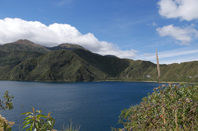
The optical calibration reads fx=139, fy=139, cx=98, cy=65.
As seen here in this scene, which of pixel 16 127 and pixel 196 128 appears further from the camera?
pixel 16 127

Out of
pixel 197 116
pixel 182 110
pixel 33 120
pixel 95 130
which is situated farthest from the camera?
pixel 95 130

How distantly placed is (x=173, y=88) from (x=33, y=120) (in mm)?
8111

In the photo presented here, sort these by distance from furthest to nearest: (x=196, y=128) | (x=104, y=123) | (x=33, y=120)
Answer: (x=104, y=123), (x=196, y=128), (x=33, y=120)

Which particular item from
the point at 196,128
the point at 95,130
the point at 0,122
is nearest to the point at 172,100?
the point at 196,128

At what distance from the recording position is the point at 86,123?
161ft

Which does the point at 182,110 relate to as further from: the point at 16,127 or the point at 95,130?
the point at 16,127

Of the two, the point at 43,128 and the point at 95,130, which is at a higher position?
the point at 43,128

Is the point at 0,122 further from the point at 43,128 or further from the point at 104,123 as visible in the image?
the point at 104,123

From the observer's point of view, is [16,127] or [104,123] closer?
[16,127]

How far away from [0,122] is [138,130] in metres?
5.21

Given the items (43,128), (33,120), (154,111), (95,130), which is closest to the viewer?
(33,120)

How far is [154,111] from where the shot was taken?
740cm

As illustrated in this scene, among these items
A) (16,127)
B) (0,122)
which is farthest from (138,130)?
(16,127)

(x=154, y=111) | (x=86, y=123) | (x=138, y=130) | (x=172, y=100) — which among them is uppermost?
(x=172, y=100)
